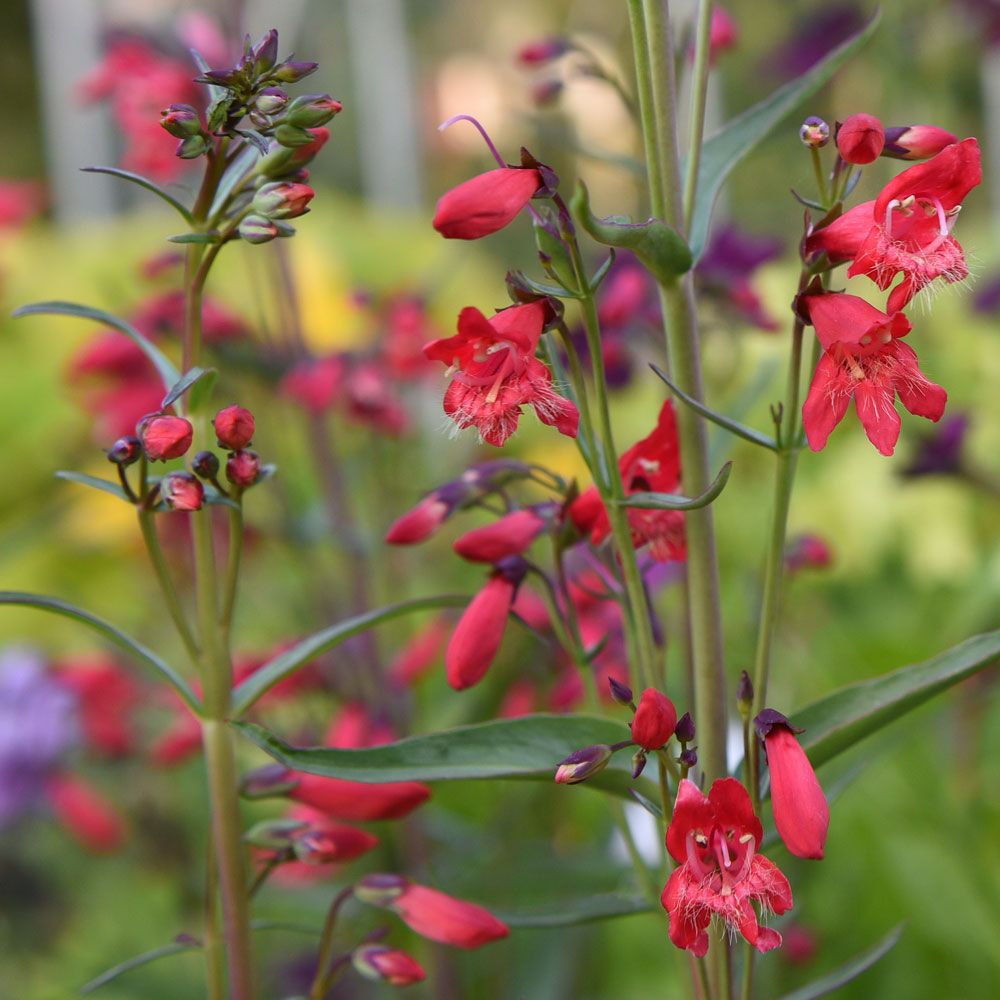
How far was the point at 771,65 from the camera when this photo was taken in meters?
2.22

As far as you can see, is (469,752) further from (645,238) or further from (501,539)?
(645,238)

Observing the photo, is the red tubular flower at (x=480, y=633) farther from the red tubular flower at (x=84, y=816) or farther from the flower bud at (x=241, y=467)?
the red tubular flower at (x=84, y=816)

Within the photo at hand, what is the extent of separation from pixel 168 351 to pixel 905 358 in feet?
4.35

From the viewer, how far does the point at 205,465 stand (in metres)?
0.59

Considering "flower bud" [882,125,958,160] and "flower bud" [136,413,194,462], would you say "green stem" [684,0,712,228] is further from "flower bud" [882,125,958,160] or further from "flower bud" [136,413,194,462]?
"flower bud" [136,413,194,462]

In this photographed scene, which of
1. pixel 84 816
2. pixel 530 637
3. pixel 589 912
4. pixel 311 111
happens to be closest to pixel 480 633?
pixel 589 912

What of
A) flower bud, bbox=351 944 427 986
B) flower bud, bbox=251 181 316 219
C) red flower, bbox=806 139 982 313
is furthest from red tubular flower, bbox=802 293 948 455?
flower bud, bbox=351 944 427 986

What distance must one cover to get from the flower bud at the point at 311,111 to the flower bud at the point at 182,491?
162mm

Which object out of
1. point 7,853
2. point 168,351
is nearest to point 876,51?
point 168,351

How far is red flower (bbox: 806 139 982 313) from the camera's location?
49 cm

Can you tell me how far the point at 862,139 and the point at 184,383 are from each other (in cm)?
29

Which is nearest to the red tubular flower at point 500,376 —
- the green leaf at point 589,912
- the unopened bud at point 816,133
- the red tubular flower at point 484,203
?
the red tubular flower at point 484,203

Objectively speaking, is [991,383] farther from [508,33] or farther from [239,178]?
[508,33]

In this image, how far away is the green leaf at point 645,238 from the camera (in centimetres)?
46
